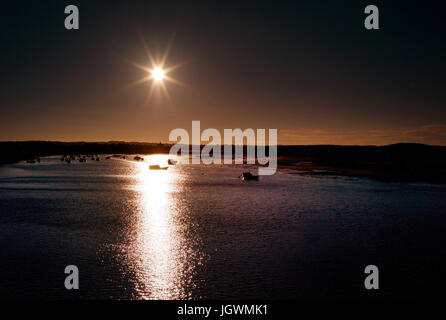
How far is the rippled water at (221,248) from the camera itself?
14.7 metres

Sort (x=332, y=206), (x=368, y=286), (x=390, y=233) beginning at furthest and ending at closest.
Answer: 1. (x=332, y=206)
2. (x=390, y=233)
3. (x=368, y=286)

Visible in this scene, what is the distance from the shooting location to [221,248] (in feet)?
67.2

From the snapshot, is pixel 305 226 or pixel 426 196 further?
pixel 426 196

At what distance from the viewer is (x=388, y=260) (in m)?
18.6

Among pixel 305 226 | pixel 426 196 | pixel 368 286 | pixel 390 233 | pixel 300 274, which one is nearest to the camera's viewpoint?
pixel 368 286

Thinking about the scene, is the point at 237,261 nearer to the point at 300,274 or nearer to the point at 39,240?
the point at 300,274

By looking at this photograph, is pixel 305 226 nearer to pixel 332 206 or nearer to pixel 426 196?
pixel 332 206

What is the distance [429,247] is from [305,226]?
8522 mm

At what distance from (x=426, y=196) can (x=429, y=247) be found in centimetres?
2517

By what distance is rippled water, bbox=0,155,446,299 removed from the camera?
14719 mm

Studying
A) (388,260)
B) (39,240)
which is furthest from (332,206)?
(39,240)
